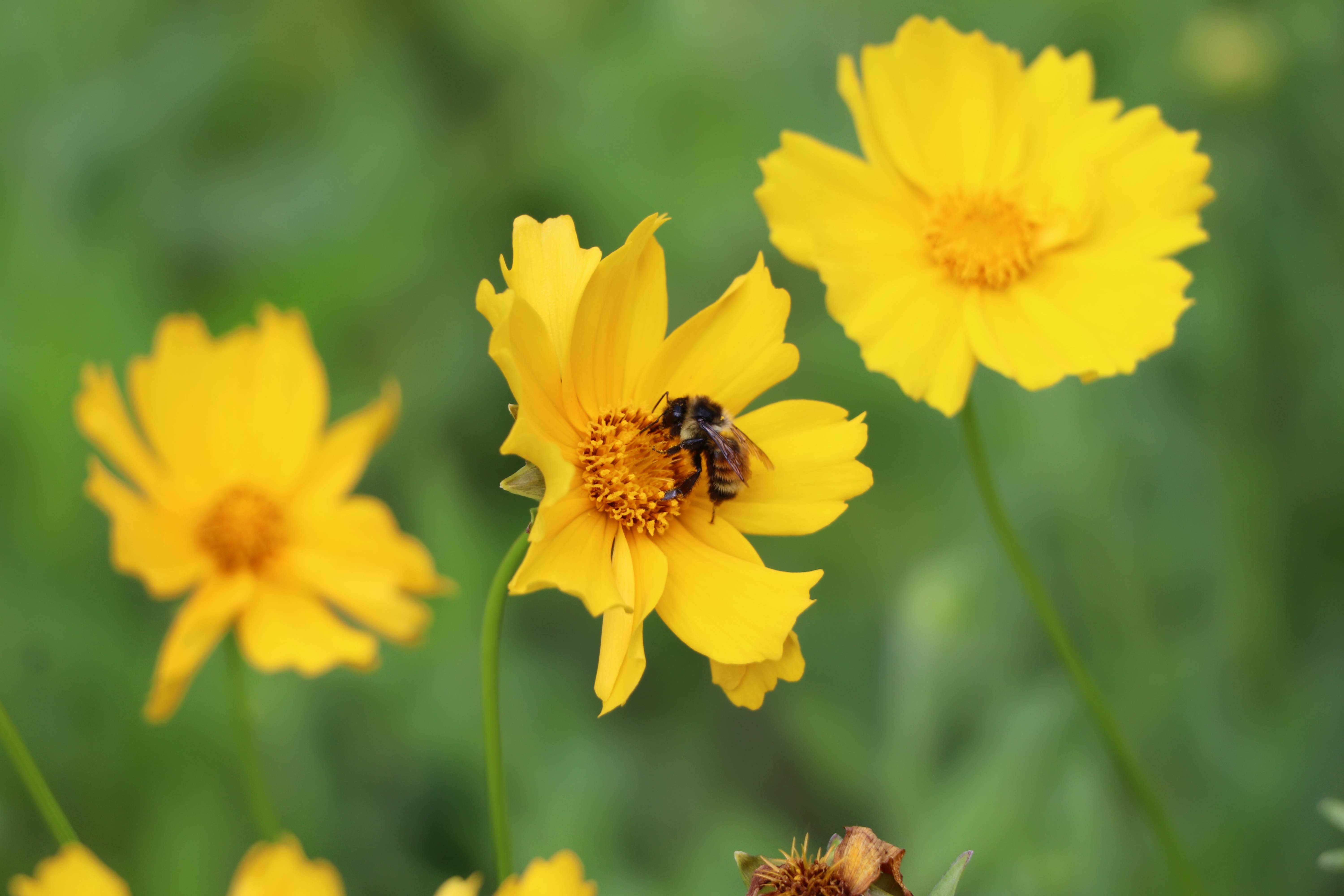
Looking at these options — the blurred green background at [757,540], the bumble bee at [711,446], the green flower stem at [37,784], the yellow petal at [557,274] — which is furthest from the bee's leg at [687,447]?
the blurred green background at [757,540]

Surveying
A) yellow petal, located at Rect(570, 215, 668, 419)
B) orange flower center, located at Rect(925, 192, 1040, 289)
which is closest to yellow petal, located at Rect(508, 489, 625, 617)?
yellow petal, located at Rect(570, 215, 668, 419)

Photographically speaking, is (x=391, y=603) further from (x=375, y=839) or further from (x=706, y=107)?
(x=706, y=107)

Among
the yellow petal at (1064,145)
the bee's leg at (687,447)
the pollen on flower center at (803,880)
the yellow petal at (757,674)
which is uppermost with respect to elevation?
the yellow petal at (1064,145)

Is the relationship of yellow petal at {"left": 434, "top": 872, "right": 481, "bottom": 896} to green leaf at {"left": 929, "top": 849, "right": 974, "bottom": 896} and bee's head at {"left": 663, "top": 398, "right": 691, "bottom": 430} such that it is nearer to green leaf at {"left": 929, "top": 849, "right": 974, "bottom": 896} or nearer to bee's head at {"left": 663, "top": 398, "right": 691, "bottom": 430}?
green leaf at {"left": 929, "top": 849, "right": 974, "bottom": 896}

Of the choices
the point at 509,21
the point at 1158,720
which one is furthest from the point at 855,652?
the point at 509,21

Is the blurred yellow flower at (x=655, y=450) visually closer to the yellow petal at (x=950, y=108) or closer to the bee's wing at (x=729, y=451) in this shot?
the bee's wing at (x=729, y=451)

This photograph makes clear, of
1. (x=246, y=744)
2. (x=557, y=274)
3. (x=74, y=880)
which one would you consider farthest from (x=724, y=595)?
(x=74, y=880)
